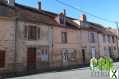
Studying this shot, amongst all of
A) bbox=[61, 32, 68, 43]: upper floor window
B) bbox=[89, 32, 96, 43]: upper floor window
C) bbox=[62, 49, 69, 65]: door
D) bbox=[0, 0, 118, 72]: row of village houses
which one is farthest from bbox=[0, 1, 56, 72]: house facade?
bbox=[89, 32, 96, 43]: upper floor window

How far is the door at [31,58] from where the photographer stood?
2319 centimetres

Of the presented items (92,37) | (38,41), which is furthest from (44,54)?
(92,37)

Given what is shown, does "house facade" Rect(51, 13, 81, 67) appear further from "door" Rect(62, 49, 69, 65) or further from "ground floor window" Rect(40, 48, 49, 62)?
"ground floor window" Rect(40, 48, 49, 62)

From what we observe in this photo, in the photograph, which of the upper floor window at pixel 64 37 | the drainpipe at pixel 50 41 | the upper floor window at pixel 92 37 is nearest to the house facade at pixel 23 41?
the drainpipe at pixel 50 41

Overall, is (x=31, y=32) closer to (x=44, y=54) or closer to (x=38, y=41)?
(x=38, y=41)

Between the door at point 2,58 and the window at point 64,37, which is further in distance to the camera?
the window at point 64,37

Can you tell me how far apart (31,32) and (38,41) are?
1.50 metres

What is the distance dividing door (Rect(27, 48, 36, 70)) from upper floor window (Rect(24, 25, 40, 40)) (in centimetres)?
139

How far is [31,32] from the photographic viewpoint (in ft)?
77.7

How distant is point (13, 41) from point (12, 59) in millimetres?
1850

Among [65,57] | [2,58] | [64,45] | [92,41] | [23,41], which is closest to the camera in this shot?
[2,58]

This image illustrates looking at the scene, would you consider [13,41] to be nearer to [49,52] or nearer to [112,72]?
[49,52]

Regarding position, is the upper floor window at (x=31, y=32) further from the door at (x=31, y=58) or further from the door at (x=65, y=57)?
the door at (x=65, y=57)

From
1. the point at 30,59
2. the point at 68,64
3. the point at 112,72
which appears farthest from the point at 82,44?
the point at 112,72
